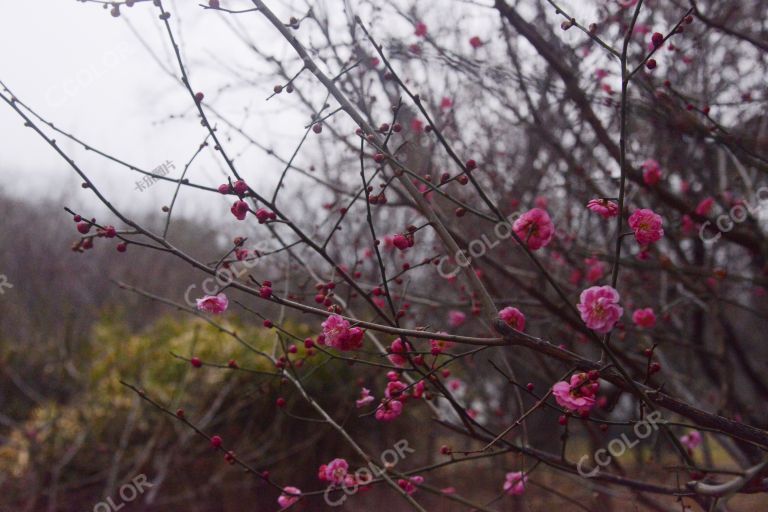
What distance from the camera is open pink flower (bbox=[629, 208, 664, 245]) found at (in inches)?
64.0

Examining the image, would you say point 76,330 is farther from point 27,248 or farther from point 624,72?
point 624,72

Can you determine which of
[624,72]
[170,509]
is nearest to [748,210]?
[624,72]

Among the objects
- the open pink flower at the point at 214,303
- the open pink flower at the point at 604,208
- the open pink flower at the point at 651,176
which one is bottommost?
the open pink flower at the point at 604,208

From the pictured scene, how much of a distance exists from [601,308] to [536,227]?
0.40 metres

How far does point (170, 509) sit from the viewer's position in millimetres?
5742

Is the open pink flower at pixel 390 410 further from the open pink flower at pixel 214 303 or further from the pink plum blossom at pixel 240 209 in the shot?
the pink plum blossom at pixel 240 209

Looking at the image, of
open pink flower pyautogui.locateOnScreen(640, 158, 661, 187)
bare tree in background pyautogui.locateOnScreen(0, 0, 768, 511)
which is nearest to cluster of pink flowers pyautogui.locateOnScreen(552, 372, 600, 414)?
bare tree in background pyautogui.locateOnScreen(0, 0, 768, 511)

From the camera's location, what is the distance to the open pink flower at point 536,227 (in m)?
1.75

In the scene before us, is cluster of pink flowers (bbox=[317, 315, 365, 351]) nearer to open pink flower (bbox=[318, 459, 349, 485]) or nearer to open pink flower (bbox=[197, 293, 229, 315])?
open pink flower (bbox=[197, 293, 229, 315])

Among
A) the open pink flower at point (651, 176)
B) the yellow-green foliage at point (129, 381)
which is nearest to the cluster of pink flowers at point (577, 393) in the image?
the open pink flower at point (651, 176)

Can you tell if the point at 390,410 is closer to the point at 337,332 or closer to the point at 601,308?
the point at 337,332

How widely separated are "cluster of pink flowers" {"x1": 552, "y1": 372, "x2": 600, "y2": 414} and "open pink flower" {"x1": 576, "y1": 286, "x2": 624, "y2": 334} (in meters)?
0.13

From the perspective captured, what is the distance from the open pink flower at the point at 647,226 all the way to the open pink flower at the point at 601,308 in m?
0.26

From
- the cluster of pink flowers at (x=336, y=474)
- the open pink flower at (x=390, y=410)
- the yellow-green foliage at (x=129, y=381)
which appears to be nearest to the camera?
the open pink flower at (x=390, y=410)
